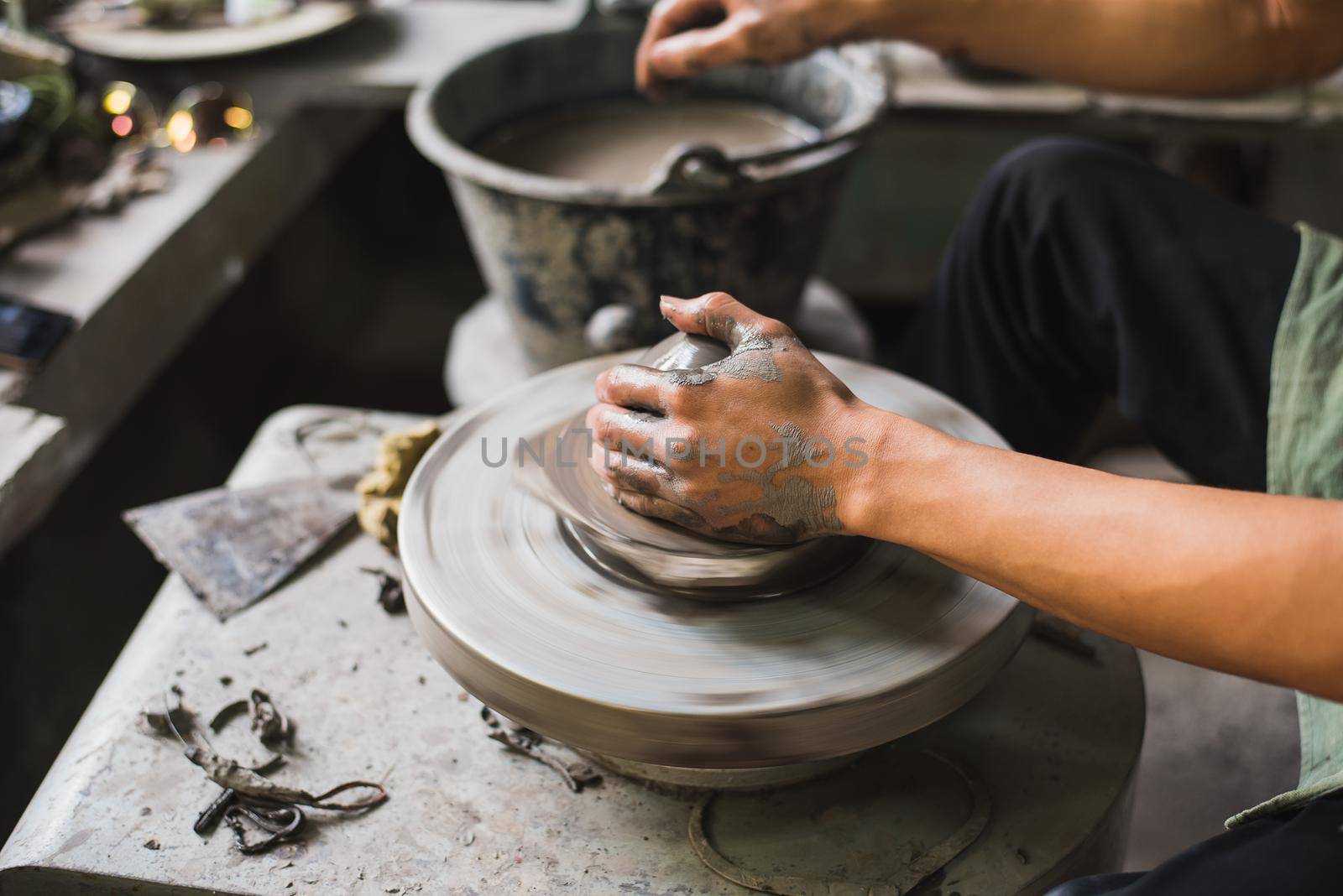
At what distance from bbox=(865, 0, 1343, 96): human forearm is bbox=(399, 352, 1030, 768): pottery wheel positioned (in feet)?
2.84

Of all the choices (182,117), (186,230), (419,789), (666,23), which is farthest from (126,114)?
(419,789)

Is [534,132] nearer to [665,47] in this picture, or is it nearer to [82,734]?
[665,47]

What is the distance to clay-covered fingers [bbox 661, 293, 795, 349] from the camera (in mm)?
1078

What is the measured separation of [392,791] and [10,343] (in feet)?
3.64

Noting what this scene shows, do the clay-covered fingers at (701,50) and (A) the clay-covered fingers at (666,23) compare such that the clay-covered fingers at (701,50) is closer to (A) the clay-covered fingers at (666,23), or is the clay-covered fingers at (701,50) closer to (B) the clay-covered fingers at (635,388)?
(A) the clay-covered fingers at (666,23)

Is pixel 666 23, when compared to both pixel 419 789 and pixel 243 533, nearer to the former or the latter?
pixel 243 533

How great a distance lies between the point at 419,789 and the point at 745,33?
1.11m

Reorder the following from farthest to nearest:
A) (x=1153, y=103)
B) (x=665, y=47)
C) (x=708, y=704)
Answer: (x=1153, y=103) → (x=665, y=47) → (x=708, y=704)

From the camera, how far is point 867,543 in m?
1.17

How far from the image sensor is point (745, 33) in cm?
160

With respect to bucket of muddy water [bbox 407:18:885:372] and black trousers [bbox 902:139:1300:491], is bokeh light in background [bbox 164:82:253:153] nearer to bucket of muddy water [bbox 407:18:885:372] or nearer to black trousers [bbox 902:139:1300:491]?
bucket of muddy water [bbox 407:18:885:372]

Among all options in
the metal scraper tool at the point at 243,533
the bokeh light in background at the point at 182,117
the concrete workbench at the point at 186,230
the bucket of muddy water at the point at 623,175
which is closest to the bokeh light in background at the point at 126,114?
the bokeh light in background at the point at 182,117

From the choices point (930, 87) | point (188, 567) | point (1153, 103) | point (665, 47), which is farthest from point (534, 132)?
point (1153, 103)

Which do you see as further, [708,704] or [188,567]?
[188,567]
